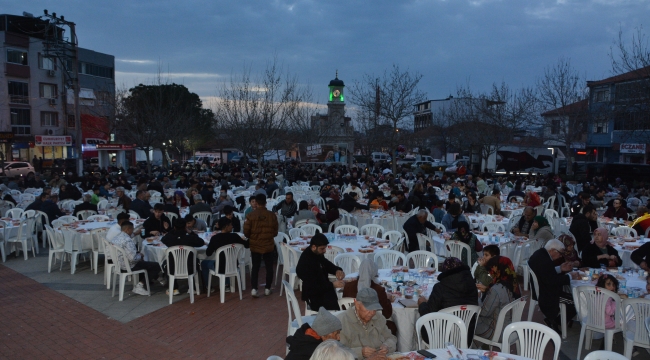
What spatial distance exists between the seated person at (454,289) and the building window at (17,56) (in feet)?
144

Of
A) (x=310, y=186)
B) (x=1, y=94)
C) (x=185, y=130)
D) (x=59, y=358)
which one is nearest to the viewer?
(x=59, y=358)

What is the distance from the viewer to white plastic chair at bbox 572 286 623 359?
5.85m

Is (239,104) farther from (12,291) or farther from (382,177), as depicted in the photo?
(12,291)

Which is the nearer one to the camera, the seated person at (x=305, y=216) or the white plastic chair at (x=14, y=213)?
the seated person at (x=305, y=216)

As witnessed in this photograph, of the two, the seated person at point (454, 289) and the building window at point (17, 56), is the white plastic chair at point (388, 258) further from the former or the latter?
the building window at point (17, 56)

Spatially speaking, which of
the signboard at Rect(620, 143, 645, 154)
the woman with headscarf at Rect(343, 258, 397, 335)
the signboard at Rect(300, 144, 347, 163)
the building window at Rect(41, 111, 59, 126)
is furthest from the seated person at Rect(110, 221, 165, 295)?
the building window at Rect(41, 111, 59, 126)

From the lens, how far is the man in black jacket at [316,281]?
625 centimetres

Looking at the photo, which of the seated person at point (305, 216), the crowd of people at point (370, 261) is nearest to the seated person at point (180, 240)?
the crowd of people at point (370, 261)

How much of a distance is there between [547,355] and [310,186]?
1606 centimetres

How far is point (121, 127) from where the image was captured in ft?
105

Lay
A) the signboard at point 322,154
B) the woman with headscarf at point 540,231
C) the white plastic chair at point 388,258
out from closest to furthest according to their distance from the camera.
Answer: the white plastic chair at point 388,258 < the woman with headscarf at point 540,231 < the signboard at point 322,154

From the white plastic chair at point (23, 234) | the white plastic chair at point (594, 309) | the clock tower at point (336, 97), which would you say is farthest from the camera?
the clock tower at point (336, 97)

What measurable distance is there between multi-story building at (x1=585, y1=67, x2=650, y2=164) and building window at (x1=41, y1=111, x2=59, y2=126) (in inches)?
1649

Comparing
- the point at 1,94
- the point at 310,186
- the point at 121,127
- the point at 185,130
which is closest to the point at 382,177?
the point at 310,186
